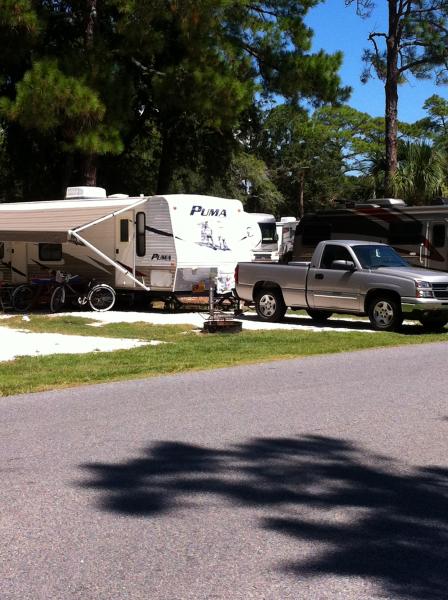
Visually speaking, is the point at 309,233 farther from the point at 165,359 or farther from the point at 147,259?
the point at 165,359

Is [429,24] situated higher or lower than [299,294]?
higher

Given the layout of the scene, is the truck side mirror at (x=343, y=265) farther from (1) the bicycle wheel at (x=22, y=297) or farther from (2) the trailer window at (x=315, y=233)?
(1) the bicycle wheel at (x=22, y=297)

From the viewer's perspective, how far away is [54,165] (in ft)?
98.1

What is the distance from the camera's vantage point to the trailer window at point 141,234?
2077 cm

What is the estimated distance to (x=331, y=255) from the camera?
17.7 metres

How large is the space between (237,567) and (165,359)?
27.4ft

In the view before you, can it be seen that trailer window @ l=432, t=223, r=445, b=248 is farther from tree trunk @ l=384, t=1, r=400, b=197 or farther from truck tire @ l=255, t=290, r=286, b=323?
tree trunk @ l=384, t=1, r=400, b=197

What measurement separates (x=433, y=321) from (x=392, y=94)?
13358 mm

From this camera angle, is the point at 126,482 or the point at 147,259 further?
the point at 147,259

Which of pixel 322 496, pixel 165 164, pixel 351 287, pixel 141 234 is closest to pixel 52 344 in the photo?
pixel 351 287

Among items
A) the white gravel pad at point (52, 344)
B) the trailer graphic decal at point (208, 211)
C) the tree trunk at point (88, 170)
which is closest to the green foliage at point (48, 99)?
the tree trunk at point (88, 170)

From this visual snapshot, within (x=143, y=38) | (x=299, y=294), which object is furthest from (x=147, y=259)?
(x=143, y=38)

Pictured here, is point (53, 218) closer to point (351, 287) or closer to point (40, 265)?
point (40, 265)

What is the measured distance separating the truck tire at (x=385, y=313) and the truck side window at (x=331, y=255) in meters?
1.32
